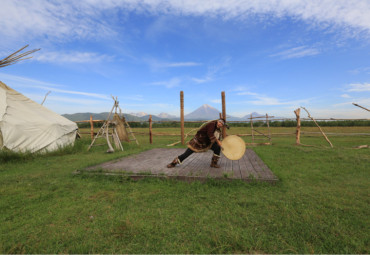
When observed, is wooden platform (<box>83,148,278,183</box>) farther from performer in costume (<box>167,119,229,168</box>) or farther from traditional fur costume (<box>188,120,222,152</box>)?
traditional fur costume (<box>188,120,222,152</box>)

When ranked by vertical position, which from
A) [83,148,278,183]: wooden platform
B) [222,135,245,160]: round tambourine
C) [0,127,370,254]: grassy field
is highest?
[222,135,245,160]: round tambourine

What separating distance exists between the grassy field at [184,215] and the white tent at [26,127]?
11.3 feet

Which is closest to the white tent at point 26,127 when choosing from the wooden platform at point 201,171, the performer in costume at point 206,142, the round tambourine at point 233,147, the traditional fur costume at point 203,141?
the wooden platform at point 201,171

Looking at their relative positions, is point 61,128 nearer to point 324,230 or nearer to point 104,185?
point 104,185

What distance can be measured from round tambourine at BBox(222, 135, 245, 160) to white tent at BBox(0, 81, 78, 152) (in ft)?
23.7

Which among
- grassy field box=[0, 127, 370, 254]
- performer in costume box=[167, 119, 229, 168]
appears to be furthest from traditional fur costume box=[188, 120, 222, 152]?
grassy field box=[0, 127, 370, 254]

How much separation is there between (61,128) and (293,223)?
9.53 metres

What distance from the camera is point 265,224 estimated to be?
2.51 m

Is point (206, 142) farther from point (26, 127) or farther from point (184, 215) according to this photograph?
point (26, 127)

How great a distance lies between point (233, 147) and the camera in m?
4.50

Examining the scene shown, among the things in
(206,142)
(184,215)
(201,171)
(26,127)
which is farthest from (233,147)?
(26,127)

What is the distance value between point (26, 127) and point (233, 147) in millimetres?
7809

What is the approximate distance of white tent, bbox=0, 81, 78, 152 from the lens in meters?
7.14

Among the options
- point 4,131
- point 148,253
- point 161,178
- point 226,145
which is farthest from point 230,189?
point 4,131
